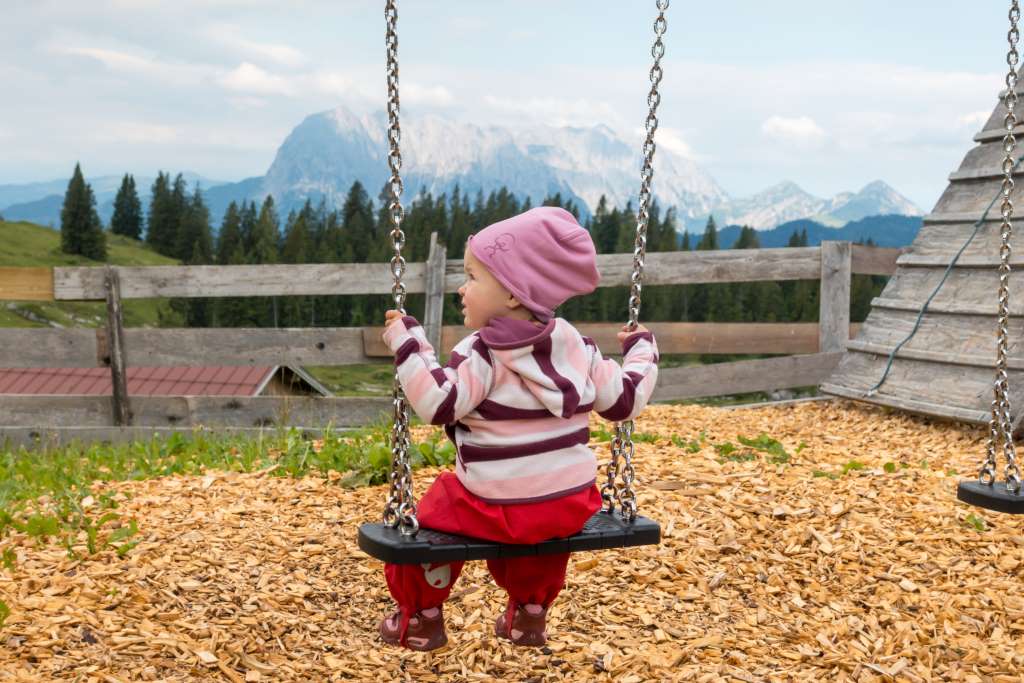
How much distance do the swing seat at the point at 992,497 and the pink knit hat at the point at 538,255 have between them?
1.97 meters

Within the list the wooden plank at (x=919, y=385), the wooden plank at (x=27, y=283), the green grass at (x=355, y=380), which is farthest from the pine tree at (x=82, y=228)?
the wooden plank at (x=919, y=385)

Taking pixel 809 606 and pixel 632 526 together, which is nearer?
pixel 632 526

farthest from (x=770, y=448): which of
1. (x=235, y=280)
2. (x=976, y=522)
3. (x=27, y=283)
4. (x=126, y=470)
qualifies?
(x=27, y=283)

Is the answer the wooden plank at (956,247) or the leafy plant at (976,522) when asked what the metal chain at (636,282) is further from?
the wooden plank at (956,247)

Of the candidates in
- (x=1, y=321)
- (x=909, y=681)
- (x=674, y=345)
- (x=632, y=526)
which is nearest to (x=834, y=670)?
(x=909, y=681)

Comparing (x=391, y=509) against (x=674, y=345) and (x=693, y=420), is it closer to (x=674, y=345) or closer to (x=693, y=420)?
(x=693, y=420)

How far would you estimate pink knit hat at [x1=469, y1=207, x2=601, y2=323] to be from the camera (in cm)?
226

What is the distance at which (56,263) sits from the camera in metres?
79.4

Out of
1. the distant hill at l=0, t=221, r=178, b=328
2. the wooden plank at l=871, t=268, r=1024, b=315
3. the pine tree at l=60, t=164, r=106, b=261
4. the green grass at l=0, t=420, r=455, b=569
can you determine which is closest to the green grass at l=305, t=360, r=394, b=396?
the distant hill at l=0, t=221, r=178, b=328

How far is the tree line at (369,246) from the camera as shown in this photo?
55.9 m

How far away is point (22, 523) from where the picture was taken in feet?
13.7

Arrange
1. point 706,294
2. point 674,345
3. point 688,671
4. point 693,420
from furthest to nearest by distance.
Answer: point 706,294, point 674,345, point 693,420, point 688,671

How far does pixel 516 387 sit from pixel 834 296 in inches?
279

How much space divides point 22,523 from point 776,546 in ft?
11.1
